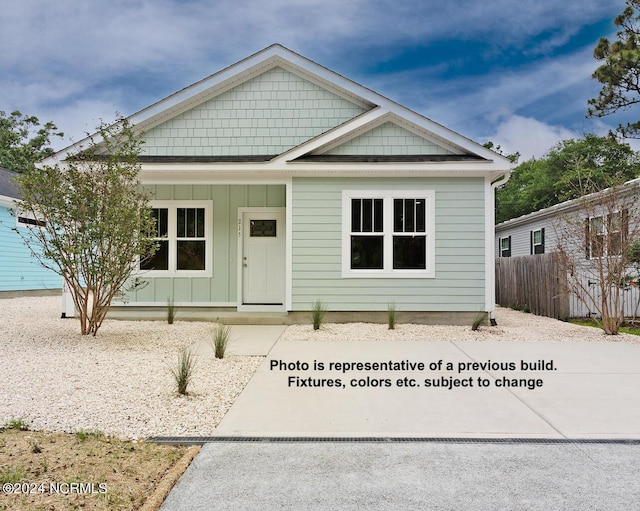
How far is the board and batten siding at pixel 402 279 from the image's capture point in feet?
32.7

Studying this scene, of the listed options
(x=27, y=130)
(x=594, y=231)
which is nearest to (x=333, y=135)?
(x=594, y=231)

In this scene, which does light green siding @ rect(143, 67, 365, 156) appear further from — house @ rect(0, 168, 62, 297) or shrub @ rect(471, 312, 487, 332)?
house @ rect(0, 168, 62, 297)

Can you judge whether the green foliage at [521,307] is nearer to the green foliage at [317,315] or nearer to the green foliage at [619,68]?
the green foliage at [317,315]

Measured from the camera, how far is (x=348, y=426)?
162 inches

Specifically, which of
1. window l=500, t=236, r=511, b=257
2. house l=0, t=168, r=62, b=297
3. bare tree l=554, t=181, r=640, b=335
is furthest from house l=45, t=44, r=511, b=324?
window l=500, t=236, r=511, b=257

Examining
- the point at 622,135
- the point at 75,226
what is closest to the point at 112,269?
the point at 75,226

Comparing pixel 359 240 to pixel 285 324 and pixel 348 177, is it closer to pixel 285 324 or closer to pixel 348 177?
pixel 348 177

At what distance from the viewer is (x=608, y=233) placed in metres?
9.52

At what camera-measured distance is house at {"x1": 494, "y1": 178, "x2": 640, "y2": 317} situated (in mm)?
9602

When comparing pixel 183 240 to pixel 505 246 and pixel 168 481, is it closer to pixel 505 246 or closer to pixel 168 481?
pixel 168 481

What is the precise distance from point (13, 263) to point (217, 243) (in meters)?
9.62

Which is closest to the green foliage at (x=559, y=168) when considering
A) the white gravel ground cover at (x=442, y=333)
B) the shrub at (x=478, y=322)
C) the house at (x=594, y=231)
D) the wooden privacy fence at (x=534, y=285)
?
the house at (x=594, y=231)

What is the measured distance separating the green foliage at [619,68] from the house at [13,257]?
68.9 feet

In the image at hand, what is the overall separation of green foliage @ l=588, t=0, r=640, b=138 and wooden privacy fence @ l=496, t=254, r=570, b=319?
8335 millimetres
